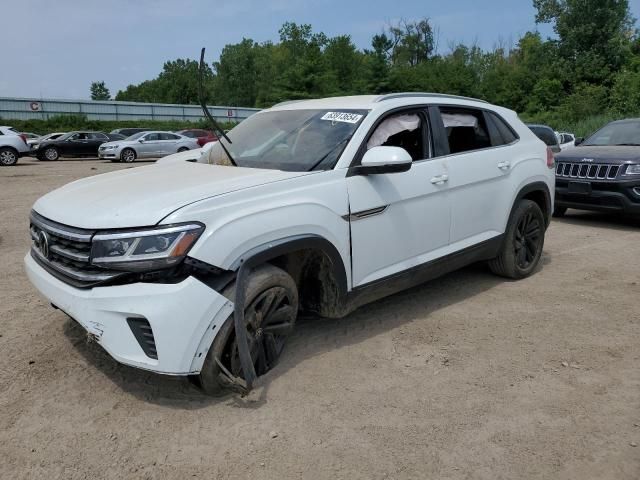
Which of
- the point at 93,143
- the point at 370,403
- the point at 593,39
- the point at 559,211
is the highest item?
the point at 593,39

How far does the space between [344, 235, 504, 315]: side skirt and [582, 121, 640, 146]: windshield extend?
5043 mm

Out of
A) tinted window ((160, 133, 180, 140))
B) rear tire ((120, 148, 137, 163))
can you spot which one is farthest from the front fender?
tinted window ((160, 133, 180, 140))

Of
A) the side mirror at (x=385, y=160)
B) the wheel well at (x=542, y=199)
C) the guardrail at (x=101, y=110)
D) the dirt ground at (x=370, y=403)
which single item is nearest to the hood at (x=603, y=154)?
the wheel well at (x=542, y=199)

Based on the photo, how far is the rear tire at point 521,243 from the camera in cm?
509

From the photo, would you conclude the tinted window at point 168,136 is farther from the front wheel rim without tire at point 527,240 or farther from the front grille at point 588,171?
the front wheel rim without tire at point 527,240

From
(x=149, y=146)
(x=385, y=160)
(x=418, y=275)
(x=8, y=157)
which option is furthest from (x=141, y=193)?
(x=149, y=146)

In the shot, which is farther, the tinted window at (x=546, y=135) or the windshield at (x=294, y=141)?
the tinted window at (x=546, y=135)

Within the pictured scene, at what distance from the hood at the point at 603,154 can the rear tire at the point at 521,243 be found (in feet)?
10.3

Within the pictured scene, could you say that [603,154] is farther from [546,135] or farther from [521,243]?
[546,135]

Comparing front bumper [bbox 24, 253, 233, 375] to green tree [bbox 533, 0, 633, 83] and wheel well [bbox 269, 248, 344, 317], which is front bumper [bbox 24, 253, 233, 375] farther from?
green tree [bbox 533, 0, 633, 83]

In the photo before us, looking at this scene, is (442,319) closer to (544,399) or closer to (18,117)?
(544,399)

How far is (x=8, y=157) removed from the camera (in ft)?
71.2

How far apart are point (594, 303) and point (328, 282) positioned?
2547 mm

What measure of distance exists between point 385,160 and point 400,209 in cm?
50
